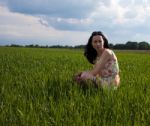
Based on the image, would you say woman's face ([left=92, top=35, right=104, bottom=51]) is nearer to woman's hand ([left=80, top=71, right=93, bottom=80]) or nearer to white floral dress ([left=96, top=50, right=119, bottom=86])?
white floral dress ([left=96, top=50, right=119, bottom=86])

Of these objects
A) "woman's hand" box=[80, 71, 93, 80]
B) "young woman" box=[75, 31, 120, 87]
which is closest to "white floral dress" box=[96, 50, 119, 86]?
"young woman" box=[75, 31, 120, 87]

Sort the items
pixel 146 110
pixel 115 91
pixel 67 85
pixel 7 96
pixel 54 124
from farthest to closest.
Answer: pixel 67 85 → pixel 115 91 → pixel 7 96 → pixel 146 110 → pixel 54 124

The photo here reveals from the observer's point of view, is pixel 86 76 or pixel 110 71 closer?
pixel 86 76

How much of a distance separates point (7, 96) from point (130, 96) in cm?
175

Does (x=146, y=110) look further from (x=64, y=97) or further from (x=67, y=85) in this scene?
(x=67, y=85)

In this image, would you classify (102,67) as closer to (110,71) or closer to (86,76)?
(110,71)

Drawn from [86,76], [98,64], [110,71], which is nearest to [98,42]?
[98,64]

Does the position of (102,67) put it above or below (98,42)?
below

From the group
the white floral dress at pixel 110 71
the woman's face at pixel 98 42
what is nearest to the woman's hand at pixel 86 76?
the white floral dress at pixel 110 71

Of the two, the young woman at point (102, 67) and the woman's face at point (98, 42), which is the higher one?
the woman's face at point (98, 42)

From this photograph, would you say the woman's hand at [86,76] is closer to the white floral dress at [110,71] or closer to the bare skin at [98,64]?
the bare skin at [98,64]

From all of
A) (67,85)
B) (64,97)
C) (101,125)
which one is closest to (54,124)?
(101,125)

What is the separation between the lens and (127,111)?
16.6 feet

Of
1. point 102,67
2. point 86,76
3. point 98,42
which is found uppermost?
point 98,42
